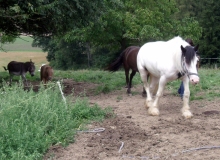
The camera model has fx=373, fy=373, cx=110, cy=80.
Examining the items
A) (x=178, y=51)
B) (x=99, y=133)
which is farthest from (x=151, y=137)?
(x=178, y=51)

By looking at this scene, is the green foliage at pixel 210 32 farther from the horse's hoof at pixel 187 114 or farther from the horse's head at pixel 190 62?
the horse's head at pixel 190 62

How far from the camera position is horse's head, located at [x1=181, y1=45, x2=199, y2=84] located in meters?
6.96

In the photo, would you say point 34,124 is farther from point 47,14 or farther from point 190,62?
point 47,14

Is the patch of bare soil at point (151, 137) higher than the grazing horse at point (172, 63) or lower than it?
lower

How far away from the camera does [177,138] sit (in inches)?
239

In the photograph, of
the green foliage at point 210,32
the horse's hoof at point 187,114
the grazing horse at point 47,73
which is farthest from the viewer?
the green foliage at point 210,32

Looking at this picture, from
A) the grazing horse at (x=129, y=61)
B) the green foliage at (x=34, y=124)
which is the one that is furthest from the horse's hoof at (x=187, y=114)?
the grazing horse at (x=129, y=61)

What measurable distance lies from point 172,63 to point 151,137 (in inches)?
75.6

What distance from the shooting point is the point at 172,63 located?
753 cm

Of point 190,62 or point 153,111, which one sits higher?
point 190,62

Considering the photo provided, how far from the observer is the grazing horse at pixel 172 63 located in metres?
7.04

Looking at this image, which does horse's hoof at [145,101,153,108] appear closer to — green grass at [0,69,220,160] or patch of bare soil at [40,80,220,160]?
patch of bare soil at [40,80,220,160]

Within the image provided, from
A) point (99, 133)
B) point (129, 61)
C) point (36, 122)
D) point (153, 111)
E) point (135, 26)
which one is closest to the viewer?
point (36, 122)

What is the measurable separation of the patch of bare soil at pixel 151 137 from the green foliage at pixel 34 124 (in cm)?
21
